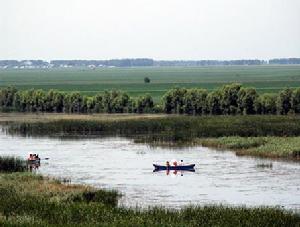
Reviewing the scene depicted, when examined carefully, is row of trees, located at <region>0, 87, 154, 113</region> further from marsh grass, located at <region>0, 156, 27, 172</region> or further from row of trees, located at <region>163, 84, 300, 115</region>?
marsh grass, located at <region>0, 156, 27, 172</region>

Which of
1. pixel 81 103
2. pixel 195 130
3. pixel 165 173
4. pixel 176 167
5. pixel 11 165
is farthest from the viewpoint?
pixel 81 103

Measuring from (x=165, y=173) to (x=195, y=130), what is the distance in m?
20.4

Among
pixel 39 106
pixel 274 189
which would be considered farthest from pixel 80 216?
pixel 39 106

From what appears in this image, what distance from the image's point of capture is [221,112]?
94.4m

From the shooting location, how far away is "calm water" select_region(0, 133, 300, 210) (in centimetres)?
4212

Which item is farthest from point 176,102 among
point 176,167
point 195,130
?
point 176,167

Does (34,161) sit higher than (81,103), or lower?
higher

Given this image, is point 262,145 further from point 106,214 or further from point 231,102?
point 231,102

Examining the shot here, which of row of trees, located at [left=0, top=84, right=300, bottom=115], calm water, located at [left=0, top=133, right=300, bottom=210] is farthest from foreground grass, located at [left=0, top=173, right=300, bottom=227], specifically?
row of trees, located at [left=0, top=84, right=300, bottom=115]

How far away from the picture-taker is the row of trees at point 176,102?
91.5m

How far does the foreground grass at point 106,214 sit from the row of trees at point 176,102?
54.7 m

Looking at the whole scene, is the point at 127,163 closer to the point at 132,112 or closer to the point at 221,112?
the point at 221,112

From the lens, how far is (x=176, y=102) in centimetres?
9906

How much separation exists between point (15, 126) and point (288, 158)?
35.4 metres
